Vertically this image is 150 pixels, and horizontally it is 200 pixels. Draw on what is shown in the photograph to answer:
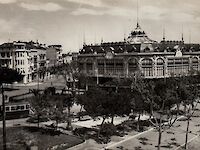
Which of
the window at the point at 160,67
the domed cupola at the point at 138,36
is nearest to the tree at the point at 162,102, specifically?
the window at the point at 160,67

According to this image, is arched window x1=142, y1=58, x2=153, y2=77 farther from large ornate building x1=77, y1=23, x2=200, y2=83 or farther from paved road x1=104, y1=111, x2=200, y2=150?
paved road x1=104, y1=111, x2=200, y2=150

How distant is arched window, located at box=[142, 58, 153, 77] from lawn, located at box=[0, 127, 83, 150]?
48623 millimetres

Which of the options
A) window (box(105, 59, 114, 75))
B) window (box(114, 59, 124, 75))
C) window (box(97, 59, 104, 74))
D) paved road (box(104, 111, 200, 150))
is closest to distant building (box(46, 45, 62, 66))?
window (box(97, 59, 104, 74))

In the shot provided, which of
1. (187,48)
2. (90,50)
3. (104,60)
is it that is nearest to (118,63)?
(104,60)

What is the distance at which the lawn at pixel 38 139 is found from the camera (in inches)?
1657

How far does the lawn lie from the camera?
42.1 meters

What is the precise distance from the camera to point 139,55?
311 ft

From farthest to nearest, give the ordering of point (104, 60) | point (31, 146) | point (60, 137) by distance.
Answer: point (104, 60)
point (60, 137)
point (31, 146)

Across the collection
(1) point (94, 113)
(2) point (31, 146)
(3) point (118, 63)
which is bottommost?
(2) point (31, 146)

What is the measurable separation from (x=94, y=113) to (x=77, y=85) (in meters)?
58.7

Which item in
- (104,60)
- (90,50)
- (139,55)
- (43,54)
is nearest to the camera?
(139,55)

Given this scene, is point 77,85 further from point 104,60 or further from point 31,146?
point 31,146

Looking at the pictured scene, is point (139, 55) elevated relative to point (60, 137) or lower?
elevated

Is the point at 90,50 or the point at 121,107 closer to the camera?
the point at 121,107
